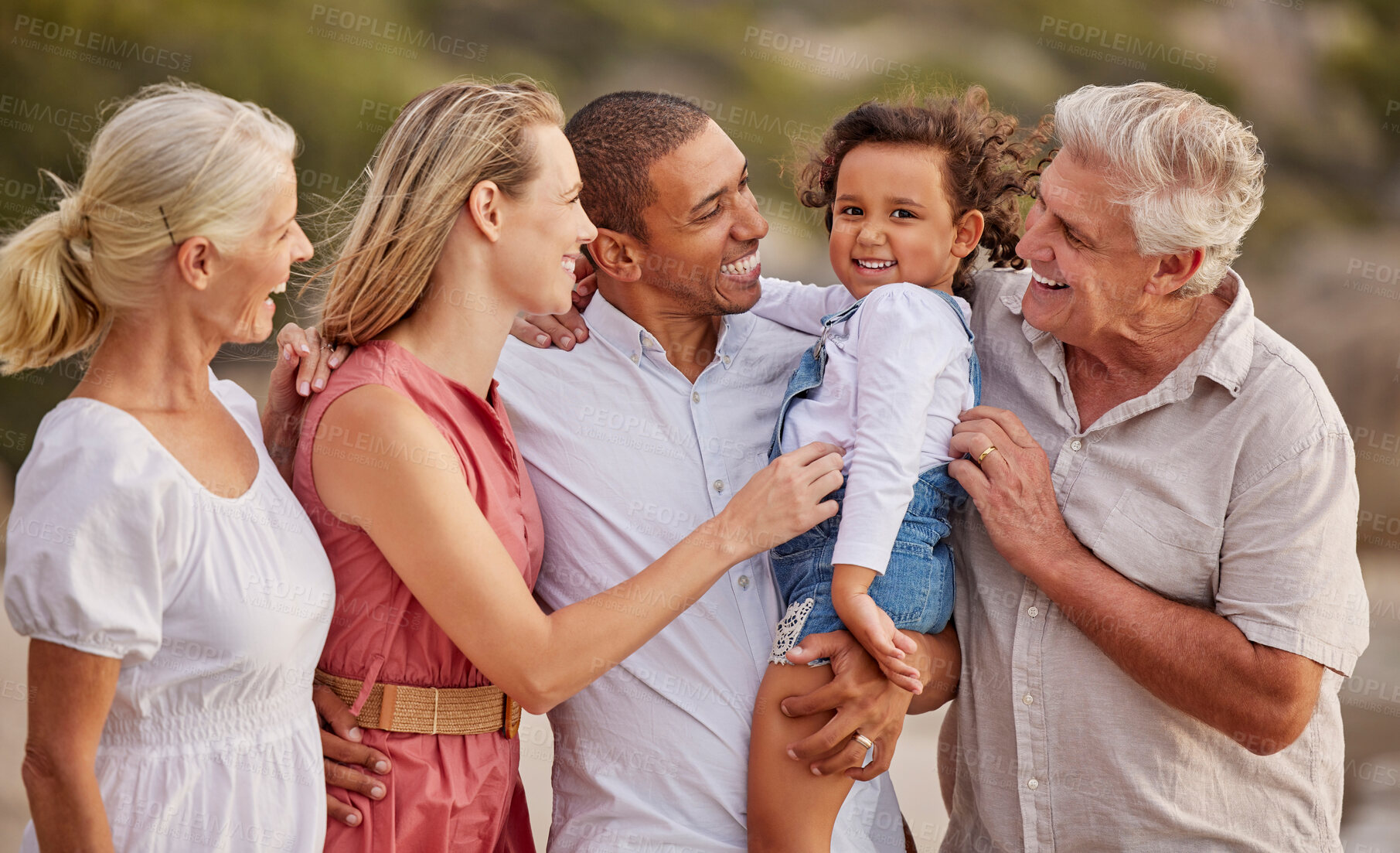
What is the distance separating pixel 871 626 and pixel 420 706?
27.0 inches

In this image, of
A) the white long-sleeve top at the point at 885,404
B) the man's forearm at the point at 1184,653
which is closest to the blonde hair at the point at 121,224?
the white long-sleeve top at the point at 885,404

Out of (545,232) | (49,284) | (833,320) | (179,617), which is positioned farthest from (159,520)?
(833,320)

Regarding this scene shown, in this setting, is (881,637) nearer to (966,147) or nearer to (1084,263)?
(1084,263)

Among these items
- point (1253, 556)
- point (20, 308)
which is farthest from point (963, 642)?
point (20, 308)

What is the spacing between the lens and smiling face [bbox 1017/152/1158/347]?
1.77 meters

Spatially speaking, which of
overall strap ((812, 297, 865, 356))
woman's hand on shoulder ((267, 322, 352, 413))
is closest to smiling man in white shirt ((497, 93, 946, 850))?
overall strap ((812, 297, 865, 356))

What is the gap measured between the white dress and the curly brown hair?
3.99ft

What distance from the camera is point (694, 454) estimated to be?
1919mm

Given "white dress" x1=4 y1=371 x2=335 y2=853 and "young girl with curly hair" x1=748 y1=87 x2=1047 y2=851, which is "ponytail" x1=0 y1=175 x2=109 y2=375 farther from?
"young girl with curly hair" x1=748 y1=87 x2=1047 y2=851

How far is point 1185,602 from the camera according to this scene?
5.75ft

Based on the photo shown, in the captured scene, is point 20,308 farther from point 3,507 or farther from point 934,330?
point 3,507

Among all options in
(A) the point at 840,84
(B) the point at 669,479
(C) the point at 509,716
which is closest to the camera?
(C) the point at 509,716

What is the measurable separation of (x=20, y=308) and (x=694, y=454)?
1.04 m

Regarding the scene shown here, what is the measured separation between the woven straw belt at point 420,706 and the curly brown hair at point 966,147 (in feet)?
3.77
